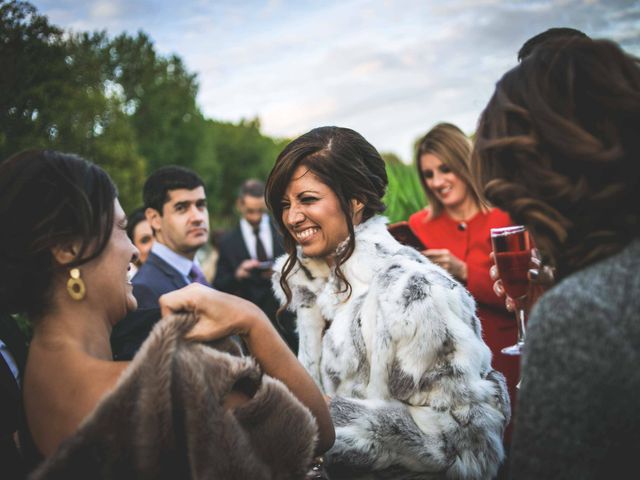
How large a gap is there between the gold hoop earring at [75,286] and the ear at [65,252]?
0.04 metres

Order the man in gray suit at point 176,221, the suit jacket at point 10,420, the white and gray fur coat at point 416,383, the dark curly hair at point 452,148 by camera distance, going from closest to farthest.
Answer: the suit jacket at point 10,420
the white and gray fur coat at point 416,383
the dark curly hair at point 452,148
the man in gray suit at point 176,221

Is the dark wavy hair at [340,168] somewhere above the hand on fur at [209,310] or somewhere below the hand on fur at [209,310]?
above

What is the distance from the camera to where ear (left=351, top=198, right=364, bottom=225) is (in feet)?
9.91

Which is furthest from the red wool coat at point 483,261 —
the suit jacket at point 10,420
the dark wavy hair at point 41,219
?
the suit jacket at point 10,420

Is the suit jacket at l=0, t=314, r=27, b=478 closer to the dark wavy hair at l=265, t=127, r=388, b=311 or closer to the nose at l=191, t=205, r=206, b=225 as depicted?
the dark wavy hair at l=265, t=127, r=388, b=311

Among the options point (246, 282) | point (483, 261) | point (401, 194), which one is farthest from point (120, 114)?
point (483, 261)

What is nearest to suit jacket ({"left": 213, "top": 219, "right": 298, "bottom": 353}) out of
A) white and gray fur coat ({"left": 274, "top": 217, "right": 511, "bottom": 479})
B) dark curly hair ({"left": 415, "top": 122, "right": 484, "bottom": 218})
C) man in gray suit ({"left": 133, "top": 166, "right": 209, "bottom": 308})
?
man in gray suit ({"left": 133, "top": 166, "right": 209, "bottom": 308})

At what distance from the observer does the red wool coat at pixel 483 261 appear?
3.90 meters

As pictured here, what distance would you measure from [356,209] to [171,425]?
1.75 meters

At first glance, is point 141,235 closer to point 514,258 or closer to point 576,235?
point 514,258

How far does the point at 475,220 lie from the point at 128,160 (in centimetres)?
2099

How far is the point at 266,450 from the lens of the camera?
5.59ft

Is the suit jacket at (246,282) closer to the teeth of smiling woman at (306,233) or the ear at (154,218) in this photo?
the ear at (154,218)

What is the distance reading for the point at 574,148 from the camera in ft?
4.73
